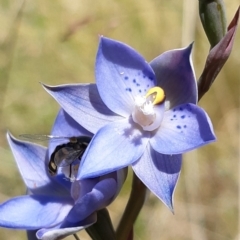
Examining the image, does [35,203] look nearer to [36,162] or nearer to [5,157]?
[36,162]

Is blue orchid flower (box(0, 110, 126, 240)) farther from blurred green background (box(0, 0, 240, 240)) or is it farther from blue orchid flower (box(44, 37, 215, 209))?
blurred green background (box(0, 0, 240, 240))

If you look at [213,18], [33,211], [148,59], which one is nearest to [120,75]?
[213,18]

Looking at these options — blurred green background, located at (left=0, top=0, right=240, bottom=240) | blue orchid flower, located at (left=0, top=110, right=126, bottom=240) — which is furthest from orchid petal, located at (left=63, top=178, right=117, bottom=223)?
blurred green background, located at (left=0, top=0, right=240, bottom=240)

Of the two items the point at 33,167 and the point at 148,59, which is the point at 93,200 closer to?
the point at 33,167

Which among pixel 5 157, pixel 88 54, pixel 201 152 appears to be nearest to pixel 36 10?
pixel 88 54

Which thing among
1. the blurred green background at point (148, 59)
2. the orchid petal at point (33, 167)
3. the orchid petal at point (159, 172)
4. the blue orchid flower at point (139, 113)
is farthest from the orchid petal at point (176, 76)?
the blurred green background at point (148, 59)

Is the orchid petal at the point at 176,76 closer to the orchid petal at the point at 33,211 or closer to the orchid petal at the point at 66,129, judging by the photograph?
the orchid petal at the point at 66,129

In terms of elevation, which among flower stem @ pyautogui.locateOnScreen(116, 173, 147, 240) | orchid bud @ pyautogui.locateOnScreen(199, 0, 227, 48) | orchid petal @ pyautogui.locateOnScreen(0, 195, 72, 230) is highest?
orchid bud @ pyautogui.locateOnScreen(199, 0, 227, 48)
